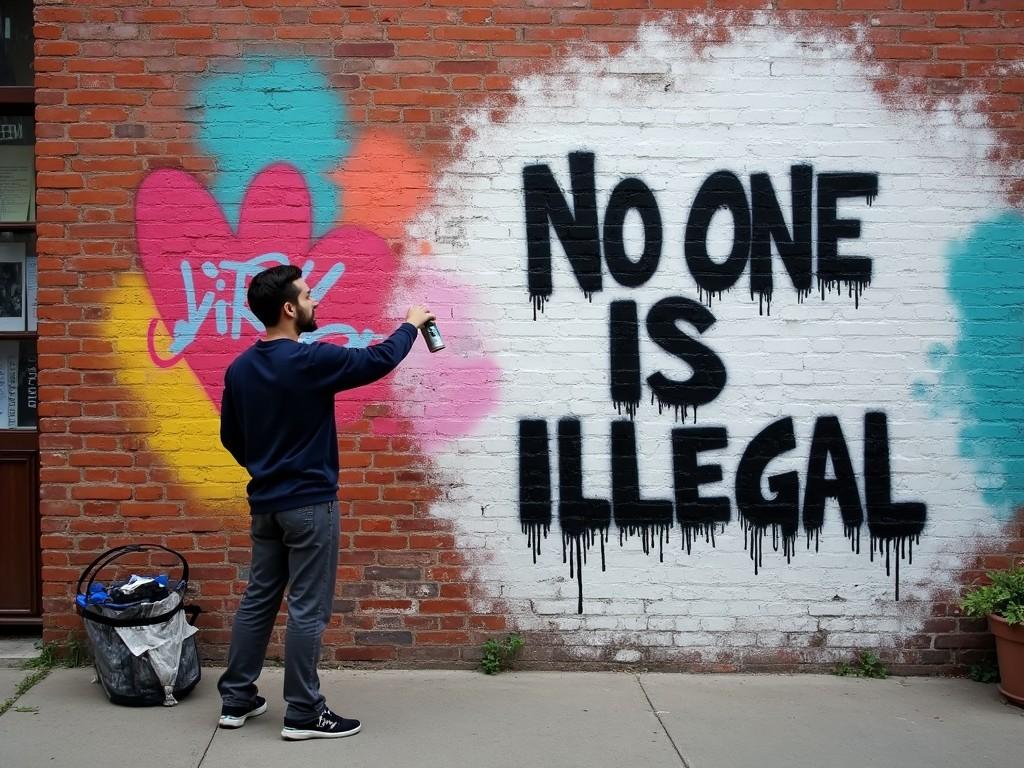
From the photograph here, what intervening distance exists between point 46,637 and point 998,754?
4.37 metres

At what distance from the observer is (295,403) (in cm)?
394

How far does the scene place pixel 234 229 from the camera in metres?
4.88

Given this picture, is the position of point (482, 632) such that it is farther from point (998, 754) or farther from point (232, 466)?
point (998, 754)

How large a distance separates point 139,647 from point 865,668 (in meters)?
3.43

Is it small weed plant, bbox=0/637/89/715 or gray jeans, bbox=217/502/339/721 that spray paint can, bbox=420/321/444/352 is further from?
small weed plant, bbox=0/637/89/715

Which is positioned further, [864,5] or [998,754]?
[864,5]

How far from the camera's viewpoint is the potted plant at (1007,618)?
177 inches

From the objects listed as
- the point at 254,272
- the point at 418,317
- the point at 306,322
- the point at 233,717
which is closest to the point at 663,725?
the point at 233,717

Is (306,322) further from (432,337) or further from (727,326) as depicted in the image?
(727,326)

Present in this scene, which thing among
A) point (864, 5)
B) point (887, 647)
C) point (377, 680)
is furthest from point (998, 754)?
point (864, 5)

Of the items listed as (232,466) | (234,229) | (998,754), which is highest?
(234,229)

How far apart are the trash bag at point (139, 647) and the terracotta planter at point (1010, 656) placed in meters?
3.68

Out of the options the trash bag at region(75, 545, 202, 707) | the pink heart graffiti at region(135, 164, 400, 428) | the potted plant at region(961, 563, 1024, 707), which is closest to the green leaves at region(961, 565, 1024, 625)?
the potted plant at region(961, 563, 1024, 707)

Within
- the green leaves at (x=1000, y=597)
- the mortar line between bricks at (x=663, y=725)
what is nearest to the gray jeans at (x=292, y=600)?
the mortar line between bricks at (x=663, y=725)
